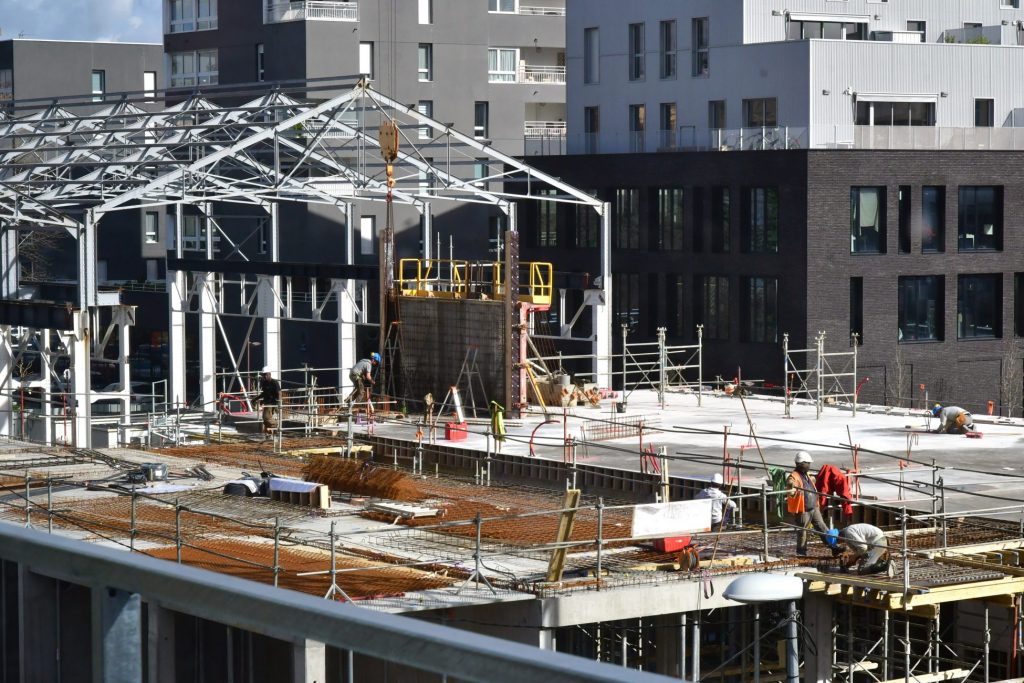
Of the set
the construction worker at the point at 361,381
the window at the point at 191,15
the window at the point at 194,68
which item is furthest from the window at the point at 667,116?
the construction worker at the point at 361,381

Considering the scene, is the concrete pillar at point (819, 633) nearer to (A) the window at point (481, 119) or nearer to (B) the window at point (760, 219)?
(B) the window at point (760, 219)

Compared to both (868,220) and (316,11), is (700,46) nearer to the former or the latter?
(868,220)

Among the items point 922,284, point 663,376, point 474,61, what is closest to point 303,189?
point 663,376

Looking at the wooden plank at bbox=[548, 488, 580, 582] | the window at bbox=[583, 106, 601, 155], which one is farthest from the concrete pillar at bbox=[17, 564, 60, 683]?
the window at bbox=[583, 106, 601, 155]

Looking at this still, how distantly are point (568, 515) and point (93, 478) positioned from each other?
14.4 metres

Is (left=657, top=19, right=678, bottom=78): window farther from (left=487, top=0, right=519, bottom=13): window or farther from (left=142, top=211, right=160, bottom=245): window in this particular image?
(left=142, top=211, right=160, bottom=245): window

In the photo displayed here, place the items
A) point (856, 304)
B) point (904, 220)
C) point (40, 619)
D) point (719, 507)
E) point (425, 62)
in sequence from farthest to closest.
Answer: point (425, 62) < point (904, 220) < point (856, 304) < point (719, 507) < point (40, 619)

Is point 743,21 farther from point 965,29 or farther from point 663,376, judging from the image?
point 663,376

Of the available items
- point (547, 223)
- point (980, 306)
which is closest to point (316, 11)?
point (547, 223)

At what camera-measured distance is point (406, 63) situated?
87.4 meters

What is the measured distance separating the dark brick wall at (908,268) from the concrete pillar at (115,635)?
59.0 metres

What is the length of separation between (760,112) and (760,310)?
899 cm

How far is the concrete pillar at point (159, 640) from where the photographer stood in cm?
479

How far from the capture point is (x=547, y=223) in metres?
75.6
